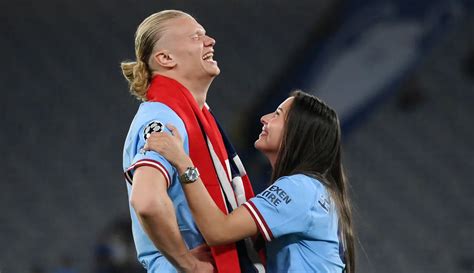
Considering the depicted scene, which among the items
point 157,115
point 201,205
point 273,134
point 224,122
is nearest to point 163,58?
point 157,115

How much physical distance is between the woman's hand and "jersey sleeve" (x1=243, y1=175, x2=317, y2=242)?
8.7 inches

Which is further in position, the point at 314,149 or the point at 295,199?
the point at 314,149

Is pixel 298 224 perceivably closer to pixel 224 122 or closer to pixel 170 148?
pixel 170 148

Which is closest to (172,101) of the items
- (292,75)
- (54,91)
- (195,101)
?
(195,101)

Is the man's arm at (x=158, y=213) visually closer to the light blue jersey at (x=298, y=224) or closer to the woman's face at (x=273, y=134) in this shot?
the light blue jersey at (x=298, y=224)

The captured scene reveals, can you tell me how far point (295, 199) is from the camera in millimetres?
2121

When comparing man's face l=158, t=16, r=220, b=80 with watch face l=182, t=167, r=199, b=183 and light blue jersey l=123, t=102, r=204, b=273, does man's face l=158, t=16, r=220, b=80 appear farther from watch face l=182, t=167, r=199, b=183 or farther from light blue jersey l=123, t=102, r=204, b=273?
watch face l=182, t=167, r=199, b=183

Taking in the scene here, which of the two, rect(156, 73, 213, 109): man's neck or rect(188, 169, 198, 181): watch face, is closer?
rect(188, 169, 198, 181): watch face

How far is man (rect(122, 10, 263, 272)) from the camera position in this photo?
191cm

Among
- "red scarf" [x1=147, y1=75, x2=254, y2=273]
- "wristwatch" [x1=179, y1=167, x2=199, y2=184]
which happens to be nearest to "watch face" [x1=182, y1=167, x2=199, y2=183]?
"wristwatch" [x1=179, y1=167, x2=199, y2=184]

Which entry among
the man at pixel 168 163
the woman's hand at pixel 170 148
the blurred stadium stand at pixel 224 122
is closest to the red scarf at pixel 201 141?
the man at pixel 168 163

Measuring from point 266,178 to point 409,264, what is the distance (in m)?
1.27

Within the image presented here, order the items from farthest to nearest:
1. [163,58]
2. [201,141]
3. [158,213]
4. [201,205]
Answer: [163,58] → [201,141] → [201,205] → [158,213]

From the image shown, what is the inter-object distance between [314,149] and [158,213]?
1.79ft
